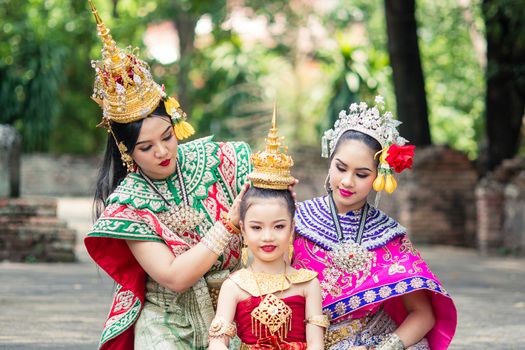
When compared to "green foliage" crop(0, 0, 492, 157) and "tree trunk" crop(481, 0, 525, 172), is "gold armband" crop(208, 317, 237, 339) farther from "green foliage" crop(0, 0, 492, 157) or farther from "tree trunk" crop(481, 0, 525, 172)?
"green foliage" crop(0, 0, 492, 157)

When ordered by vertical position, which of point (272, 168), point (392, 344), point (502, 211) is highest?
point (272, 168)

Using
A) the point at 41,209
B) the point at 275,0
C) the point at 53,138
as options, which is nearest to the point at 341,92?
the point at 275,0

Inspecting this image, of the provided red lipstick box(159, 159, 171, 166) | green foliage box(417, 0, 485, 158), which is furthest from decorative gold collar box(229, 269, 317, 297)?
green foliage box(417, 0, 485, 158)

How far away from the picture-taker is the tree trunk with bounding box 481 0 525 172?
14.3m

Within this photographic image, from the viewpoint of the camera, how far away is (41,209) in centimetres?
1091

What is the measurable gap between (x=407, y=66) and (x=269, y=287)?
11.4 m

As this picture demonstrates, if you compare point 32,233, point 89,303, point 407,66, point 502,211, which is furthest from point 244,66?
point 89,303

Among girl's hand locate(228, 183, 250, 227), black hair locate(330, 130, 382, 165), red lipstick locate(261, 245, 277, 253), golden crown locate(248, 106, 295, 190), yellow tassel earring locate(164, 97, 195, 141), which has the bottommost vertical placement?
red lipstick locate(261, 245, 277, 253)

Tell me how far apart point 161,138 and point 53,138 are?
2591cm

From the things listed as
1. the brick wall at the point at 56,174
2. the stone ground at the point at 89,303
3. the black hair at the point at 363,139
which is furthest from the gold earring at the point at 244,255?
the brick wall at the point at 56,174

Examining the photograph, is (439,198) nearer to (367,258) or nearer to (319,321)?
(367,258)

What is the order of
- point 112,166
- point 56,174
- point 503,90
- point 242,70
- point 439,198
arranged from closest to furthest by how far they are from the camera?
point 112,166 < point 503,90 < point 439,198 < point 56,174 < point 242,70

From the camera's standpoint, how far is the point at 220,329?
3932 millimetres

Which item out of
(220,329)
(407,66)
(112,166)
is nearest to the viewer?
(220,329)
